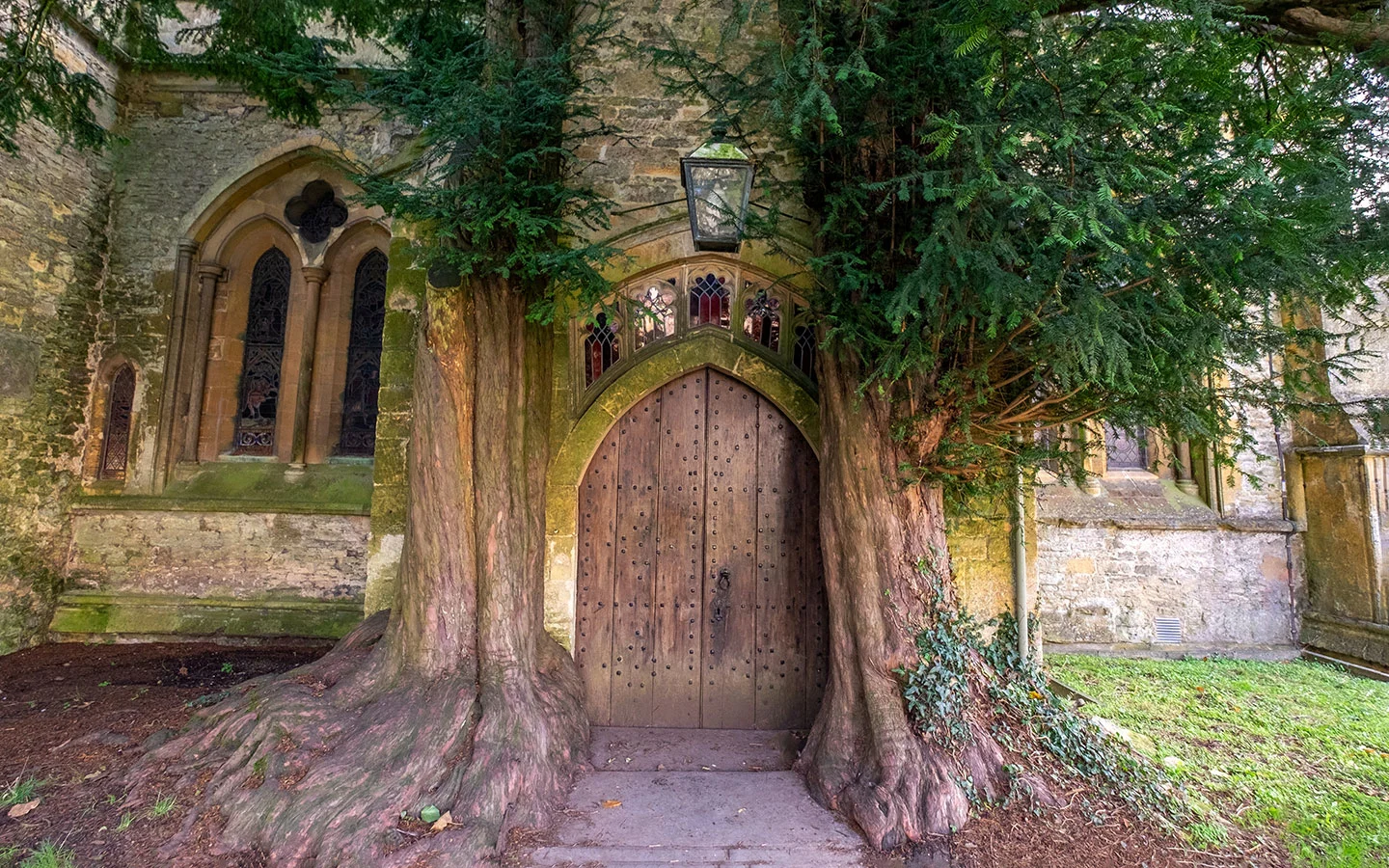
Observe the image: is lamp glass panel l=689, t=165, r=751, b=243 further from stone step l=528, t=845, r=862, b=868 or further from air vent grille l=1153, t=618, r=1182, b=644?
air vent grille l=1153, t=618, r=1182, b=644

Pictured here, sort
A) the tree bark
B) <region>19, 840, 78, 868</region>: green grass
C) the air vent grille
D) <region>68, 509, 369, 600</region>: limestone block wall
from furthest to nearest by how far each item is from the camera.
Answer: the air vent grille < <region>68, 509, 369, 600</region>: limestone block wall < the tree bark < <region>19, 840, 78, 868</region>: green grass

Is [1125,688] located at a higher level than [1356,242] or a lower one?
lower

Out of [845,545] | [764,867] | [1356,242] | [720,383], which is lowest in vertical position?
[764,867]

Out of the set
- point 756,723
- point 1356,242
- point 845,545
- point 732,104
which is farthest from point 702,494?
point 1356,242

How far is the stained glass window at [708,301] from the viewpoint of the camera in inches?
174

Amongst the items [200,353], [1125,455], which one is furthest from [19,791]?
[1125,455]

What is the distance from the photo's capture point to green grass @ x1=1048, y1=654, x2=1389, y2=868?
3.30m

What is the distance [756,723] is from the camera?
13.9 feet

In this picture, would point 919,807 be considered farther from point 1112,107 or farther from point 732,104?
point 732,104

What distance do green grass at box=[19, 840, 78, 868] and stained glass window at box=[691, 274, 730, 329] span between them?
3978 mm

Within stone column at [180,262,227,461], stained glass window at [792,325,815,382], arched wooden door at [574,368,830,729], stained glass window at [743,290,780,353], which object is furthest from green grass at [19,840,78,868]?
stone column at [180,262,227,461]

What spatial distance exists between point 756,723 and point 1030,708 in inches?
63.4

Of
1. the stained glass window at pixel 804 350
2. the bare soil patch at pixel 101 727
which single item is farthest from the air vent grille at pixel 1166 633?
the bare soil patch at pixel 101 727

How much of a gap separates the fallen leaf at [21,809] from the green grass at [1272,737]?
539 centimetres
